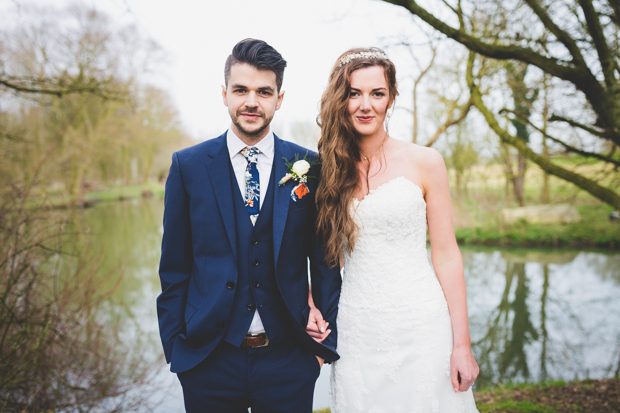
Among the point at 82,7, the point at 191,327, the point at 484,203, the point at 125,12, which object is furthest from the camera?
the point at 484,203

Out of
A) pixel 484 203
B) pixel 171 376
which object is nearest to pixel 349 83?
pixel 171 376

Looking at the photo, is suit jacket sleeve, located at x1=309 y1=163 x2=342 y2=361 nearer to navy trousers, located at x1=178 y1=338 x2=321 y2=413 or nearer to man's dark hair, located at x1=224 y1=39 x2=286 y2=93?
navy trousers, located at x1=178 y1=338 x2=321 y2=413

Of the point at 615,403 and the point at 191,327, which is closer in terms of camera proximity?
the point at 191,327

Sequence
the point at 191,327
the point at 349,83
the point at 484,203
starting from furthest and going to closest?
the point at 484,203 < the point at 349,83 < the point at 191,327

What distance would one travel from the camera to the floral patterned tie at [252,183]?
183 centimetres

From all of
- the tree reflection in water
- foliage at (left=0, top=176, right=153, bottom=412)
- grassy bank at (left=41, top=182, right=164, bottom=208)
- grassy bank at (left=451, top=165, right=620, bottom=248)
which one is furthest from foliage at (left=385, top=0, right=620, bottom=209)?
grassy bank at (left=41, top=182, right=164, bottom=208)

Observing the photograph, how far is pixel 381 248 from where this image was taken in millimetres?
2027

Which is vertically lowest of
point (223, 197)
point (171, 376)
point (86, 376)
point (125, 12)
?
point (171, 376)

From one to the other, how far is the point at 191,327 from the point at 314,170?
3.12 ft

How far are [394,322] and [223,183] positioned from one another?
1.05m

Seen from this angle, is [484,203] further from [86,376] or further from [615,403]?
[86,376]

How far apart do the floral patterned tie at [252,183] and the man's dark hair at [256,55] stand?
37 centimetres

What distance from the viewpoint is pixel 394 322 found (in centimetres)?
195

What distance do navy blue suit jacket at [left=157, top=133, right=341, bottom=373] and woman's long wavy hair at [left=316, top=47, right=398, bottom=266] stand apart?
13 cm
